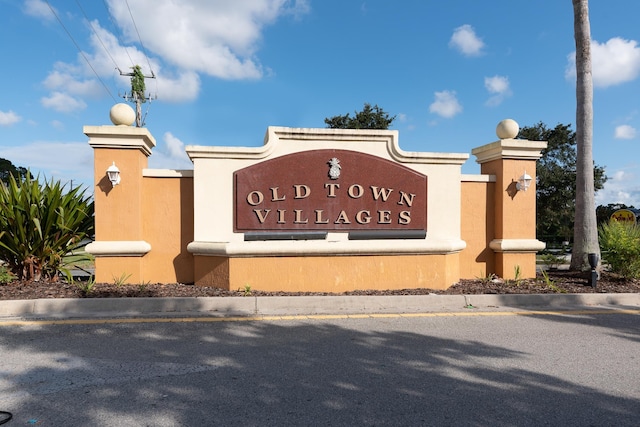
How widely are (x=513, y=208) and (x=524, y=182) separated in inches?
23.1

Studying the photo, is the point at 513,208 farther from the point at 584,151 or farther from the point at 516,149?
the point at 584,151

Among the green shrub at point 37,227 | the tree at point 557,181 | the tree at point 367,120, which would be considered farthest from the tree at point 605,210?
the green shrub at point 37,227

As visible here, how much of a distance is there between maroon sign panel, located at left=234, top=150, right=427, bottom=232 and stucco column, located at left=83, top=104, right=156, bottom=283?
1.88 meters

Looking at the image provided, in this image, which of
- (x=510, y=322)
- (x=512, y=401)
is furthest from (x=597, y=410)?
(x=510, y=322)

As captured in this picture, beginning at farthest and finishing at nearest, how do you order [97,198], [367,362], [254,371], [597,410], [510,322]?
[97,198] < [510,322] < [367,362] < [254,371] < [597,410]

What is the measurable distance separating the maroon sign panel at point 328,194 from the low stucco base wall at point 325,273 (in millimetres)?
636

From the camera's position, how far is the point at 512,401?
3447 mm

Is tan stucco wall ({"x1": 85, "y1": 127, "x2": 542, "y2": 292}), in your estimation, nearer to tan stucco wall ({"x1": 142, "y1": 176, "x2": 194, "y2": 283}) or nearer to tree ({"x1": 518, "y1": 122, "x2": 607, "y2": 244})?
tan stucco wall ({"x1": 142, "y1": 176, "x2": 194, "y2": 283})

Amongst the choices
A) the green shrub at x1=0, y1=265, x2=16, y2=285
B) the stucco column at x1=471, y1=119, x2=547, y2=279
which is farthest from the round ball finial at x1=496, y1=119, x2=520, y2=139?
the green shrub at x1=0, y1=265, x2=16, y2=285

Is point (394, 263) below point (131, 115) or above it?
below

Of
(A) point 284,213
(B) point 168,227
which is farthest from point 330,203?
(B) point 168,227

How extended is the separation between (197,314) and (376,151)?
4540mm

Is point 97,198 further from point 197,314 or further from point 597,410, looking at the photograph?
point 597,410

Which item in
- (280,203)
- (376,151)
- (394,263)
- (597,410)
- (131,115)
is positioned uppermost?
(131,115)
